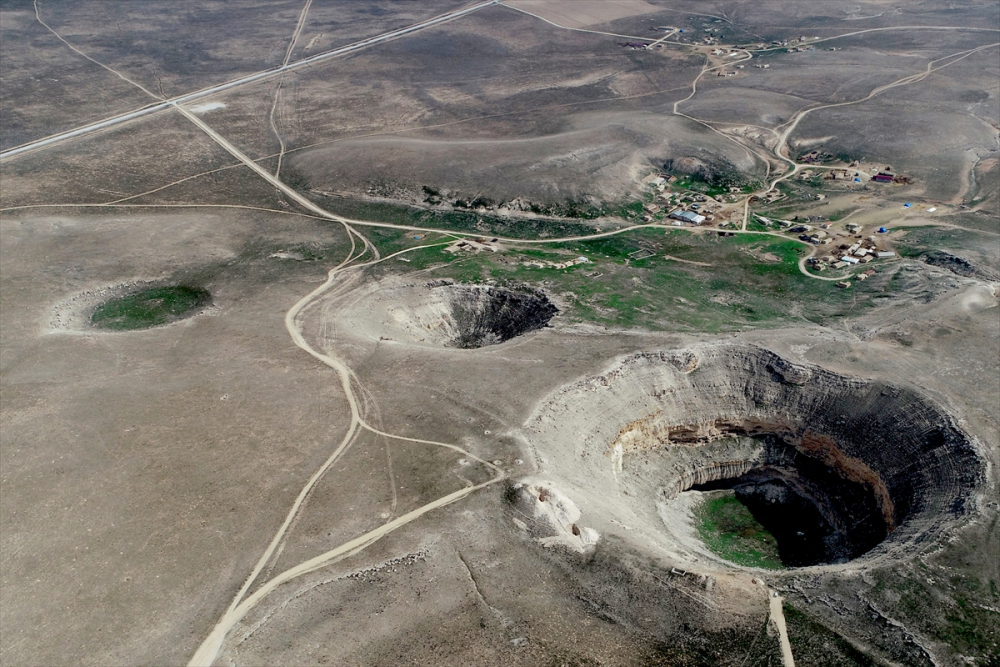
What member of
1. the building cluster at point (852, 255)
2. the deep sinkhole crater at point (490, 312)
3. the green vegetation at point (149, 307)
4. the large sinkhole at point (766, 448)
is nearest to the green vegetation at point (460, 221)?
the deep sinkhole crater at point (490, 312)

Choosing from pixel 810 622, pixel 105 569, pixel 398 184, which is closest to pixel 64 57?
pixel 398 184

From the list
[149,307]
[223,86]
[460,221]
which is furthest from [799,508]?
[223,86]

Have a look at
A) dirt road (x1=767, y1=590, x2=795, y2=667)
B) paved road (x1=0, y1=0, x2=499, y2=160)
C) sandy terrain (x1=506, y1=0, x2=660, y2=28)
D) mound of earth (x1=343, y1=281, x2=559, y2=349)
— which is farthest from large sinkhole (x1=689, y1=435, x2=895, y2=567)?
sandy terrain (x1=506, y1=0, x2=660, y2=28)

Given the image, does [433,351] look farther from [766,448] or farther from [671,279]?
[766,448]

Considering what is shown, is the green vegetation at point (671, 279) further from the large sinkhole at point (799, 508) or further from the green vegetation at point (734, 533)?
the green vegetation at point (734, 533)

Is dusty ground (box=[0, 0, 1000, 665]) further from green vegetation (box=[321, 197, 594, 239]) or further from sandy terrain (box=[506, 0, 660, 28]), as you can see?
sandy terrain (box=[506, 0, 660, 28])

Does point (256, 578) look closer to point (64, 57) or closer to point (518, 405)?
point (518, 405)
